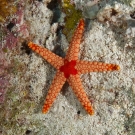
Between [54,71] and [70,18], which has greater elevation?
[70,18]

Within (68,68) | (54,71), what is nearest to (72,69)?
(68,68)

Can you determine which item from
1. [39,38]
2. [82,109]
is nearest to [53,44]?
[39,38]

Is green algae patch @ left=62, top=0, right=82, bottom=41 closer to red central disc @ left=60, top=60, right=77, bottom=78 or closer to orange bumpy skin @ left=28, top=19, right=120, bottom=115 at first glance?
orange bumpy skin @ left=28, top=19, right=120, bottom=115

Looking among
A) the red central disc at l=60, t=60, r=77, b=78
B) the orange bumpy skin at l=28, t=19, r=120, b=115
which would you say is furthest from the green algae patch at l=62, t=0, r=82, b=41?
the red central disc at l=60, t=60, r=77, b=78

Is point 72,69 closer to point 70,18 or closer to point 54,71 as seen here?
point 54,71

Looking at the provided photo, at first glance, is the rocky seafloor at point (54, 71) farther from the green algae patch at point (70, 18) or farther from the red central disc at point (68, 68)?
the red central disc at point (68, 68)
